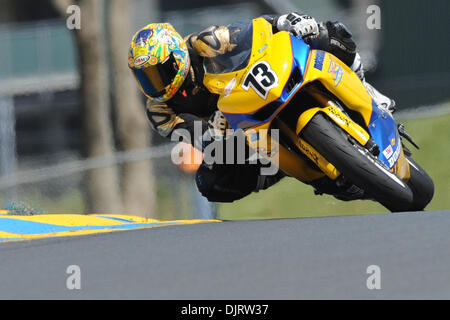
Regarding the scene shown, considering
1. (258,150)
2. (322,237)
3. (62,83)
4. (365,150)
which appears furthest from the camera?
(62,83)

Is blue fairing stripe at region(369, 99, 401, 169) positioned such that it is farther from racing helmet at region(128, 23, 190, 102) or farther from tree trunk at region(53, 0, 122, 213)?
tree trunk at region(53, 0, 122, 213)

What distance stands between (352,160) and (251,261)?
55.4 inches

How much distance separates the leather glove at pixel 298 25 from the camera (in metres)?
5.38

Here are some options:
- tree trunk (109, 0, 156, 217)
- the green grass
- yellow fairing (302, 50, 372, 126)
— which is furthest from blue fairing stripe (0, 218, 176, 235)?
tree trunk (109, 0, 156, 217)

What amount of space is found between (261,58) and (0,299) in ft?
7.53

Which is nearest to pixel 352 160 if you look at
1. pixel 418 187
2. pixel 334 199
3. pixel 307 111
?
pixel 307 111

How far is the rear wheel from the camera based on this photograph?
15.9 ft

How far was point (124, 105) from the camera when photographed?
35.1 feet

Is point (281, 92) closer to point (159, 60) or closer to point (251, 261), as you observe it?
point (159, 60)

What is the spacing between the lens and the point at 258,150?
5.42 meters
